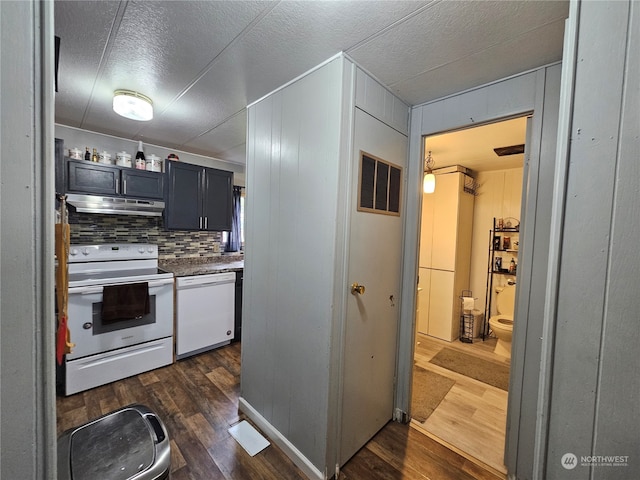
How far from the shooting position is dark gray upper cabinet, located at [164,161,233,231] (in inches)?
117

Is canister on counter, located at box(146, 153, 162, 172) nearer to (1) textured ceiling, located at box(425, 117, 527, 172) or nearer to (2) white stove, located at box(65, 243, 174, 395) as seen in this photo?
(2) white stove, located at box(65, 243, 174, 395)

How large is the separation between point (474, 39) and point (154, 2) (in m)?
1.40

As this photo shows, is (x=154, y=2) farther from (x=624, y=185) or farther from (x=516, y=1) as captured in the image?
(x=624, y=185)

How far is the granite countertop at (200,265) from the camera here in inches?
113

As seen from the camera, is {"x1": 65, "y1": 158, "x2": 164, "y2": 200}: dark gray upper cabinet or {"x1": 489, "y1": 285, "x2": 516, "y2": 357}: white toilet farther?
{"x1": 489, "y1": 285, "x2": 516, "y2": 357}: white toilet

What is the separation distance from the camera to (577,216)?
61 centimetres

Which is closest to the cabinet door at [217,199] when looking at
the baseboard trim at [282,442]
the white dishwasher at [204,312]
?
the white dishwasher at [204,312]

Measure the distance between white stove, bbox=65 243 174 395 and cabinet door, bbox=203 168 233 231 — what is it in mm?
721

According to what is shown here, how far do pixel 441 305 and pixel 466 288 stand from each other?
1.87 ft

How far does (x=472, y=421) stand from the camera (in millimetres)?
2018

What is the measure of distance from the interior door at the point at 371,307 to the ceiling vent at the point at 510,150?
153 cm

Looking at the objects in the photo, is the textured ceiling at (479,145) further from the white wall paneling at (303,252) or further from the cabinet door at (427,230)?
the white wall paneling at (303,252)

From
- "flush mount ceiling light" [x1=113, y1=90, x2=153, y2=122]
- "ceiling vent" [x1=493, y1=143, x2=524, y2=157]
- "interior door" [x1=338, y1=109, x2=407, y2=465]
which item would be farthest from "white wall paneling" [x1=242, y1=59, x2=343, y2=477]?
"ceiling vent" [x1=493, y1=143, x2=524, y2=157]

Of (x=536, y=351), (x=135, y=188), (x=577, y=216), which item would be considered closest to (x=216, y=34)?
(x=577, y=216)
